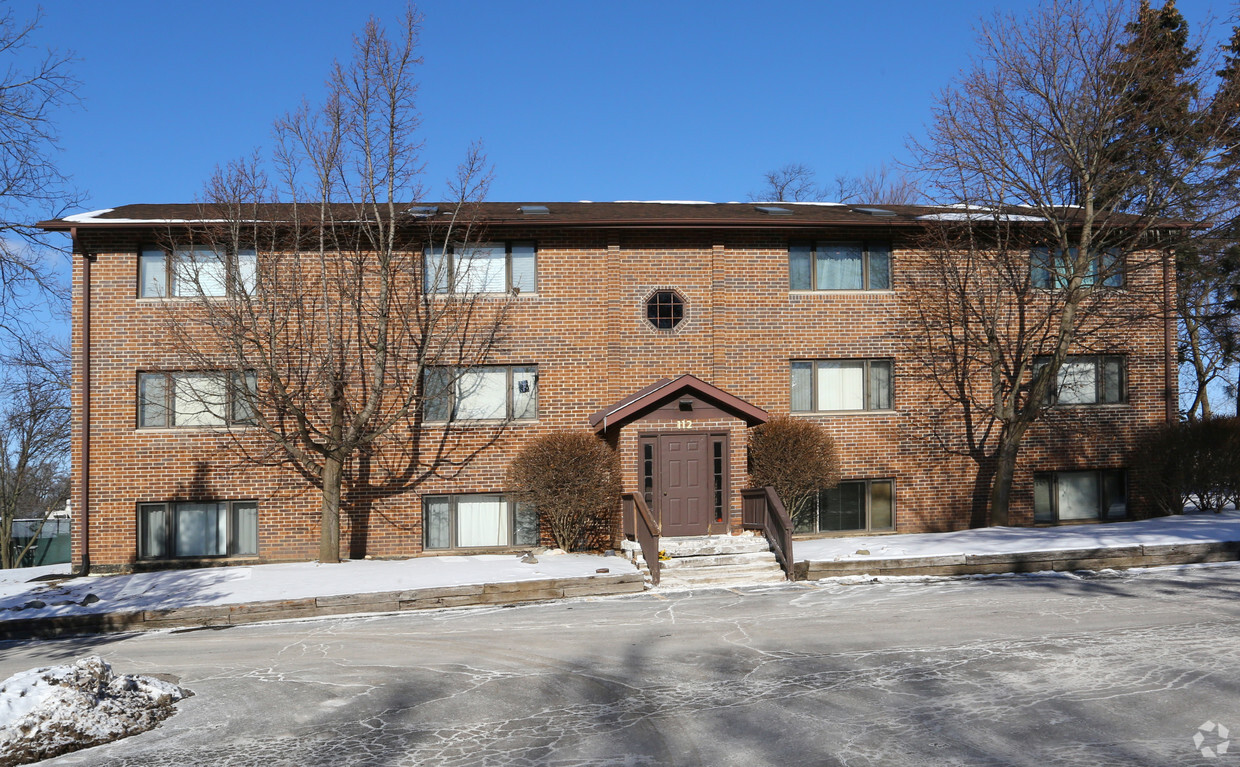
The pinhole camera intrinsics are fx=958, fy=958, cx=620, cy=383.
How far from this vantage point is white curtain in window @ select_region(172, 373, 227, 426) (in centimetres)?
1906

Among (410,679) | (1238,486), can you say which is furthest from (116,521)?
(1238,486)

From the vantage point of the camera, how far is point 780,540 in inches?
656

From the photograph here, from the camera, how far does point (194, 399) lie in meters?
19.1

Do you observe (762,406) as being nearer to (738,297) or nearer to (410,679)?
(738,297)

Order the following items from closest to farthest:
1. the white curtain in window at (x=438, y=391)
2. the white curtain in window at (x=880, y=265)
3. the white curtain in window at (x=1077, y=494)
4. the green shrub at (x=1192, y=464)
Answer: the white curtain in window at (x=438, y=391) < the green shrub at (x=1192, y=464) < the white curtain in window at (x=880, y=265) < the white curtain in window at (x=1077, y=494)

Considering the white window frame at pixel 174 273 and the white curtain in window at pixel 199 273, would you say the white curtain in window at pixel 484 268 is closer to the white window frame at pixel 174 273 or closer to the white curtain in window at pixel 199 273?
the white window frame at pixel 174 273

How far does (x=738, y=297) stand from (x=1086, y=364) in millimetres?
8136

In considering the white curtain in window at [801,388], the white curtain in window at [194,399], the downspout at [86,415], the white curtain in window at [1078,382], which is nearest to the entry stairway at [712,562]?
the white curtain in window at [801,388]

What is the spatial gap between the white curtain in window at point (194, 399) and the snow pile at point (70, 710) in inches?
440

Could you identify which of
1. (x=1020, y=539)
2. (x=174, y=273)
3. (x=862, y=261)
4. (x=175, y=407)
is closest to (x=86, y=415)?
(x=175, y=407)

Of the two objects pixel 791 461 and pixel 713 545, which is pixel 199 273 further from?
pixel 791 461

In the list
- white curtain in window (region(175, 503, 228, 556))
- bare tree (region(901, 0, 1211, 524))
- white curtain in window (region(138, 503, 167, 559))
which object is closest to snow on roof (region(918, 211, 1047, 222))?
bare tree (region(901, 0, 1211, 524))

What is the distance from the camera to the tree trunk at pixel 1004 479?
2025 cm

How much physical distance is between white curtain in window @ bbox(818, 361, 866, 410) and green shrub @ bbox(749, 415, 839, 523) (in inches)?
56.8
